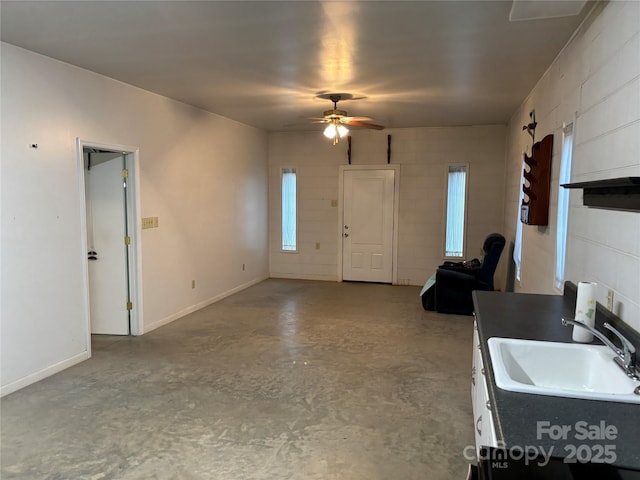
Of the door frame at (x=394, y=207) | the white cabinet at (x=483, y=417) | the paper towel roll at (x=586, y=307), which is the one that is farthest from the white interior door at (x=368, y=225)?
the paper towel roll at (x=586, y=307)

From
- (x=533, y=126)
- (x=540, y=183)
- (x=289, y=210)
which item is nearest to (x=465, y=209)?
(x=533, y=126)

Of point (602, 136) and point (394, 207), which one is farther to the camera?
point (394, 207)

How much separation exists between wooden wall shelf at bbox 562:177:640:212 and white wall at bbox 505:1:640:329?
52 millimetres

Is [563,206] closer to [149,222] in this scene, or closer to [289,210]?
[149,222]

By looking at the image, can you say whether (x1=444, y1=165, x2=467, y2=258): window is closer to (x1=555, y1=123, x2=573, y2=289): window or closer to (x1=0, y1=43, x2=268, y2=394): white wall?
(x1=0, y1=43, x2=268, y2=394): white wall

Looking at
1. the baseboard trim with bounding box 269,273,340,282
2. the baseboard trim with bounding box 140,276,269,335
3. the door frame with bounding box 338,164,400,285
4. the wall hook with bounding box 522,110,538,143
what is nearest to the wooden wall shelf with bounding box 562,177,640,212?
the wall hook with bounding box 522,110,538,143

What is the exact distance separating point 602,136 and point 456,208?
4.90 meters

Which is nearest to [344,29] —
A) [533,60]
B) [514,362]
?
[533,60]

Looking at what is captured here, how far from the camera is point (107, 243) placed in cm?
463

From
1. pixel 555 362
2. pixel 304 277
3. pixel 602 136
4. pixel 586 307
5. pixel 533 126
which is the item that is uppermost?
pixel 533 126

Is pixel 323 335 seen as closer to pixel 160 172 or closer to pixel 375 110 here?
pixel 160 172

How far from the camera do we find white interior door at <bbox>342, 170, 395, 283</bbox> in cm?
740

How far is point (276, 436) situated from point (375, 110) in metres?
4.30

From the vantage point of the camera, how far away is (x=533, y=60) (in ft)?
11.6
